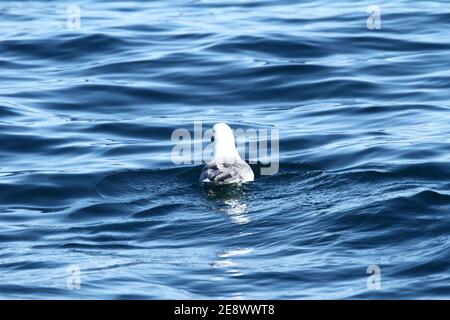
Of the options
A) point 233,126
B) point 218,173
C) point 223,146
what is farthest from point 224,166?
point 233,126

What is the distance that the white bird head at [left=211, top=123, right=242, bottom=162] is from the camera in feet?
52.4

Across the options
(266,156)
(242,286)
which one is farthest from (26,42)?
(242,286)

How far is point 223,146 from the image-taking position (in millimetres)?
16141

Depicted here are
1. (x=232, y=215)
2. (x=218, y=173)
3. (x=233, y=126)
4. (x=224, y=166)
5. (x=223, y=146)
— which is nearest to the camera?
(x=232, y=215)

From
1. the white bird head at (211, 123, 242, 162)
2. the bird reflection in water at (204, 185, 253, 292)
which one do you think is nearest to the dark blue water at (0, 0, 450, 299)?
the bird reflection in water at (204, 185, 253, 292)

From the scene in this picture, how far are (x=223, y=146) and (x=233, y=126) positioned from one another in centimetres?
298

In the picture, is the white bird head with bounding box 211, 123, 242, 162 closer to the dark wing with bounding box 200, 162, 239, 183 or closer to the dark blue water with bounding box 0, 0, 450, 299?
the dark wing with bounding box 200, 162, 239, 183

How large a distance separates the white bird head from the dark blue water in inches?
23.4

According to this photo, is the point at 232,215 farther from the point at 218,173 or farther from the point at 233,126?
the point at 233,126

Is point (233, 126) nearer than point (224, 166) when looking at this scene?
No

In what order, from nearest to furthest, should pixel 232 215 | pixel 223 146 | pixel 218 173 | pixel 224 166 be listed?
1. pixel 232 215
2. pixel 218 173
3. pixel 224 166
4. pixel 223 146

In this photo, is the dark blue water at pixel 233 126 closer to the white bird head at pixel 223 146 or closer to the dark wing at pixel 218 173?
the dark wing at pixel 218 173

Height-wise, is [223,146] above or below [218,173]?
above

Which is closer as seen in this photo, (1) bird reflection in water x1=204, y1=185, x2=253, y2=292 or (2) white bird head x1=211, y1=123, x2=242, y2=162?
(1) bird reflection in water x1=204, y1=185, x2=253, y2=292
